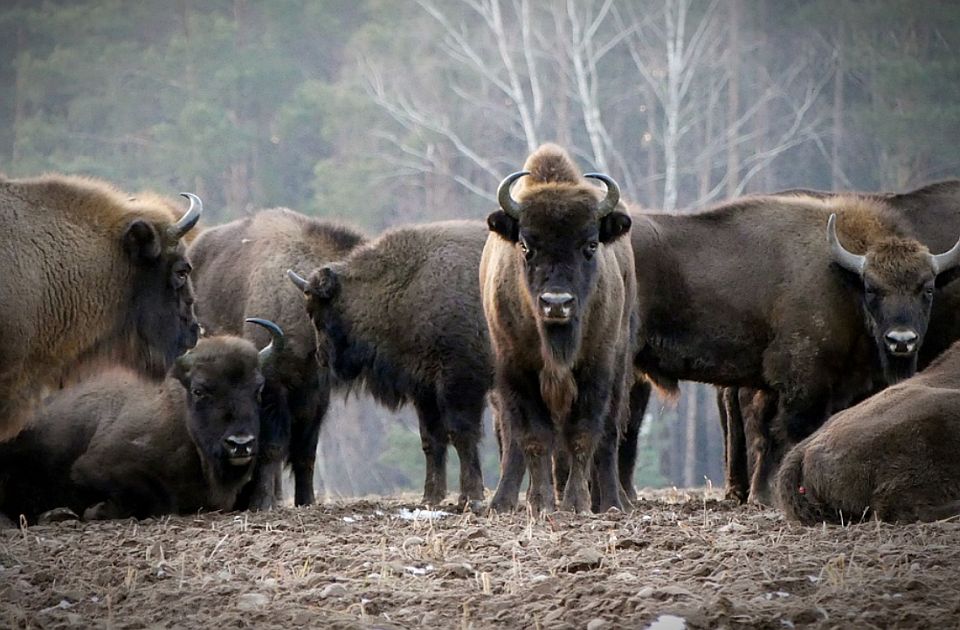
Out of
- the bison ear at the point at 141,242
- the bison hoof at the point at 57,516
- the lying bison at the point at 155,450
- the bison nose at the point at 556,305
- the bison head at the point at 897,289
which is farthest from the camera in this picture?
the bison head at the point at 897,289

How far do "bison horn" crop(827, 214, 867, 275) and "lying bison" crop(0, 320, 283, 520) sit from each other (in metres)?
4.47

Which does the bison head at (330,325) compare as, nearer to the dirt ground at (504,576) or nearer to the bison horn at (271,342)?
the bison horn at (271,342)

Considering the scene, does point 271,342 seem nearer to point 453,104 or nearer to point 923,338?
point 923,338

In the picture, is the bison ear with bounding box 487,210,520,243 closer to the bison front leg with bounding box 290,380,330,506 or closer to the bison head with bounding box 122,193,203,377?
the bison head with bounding box 122,193,203,377

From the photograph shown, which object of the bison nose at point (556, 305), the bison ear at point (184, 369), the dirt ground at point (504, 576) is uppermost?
the bison nose at point (556, 305)

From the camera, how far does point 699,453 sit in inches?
1187

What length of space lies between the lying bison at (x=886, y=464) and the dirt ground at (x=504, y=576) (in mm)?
250

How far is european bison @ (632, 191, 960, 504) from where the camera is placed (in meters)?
10.5

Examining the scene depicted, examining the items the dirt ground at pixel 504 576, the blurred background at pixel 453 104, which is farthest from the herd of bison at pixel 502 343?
the blurred background at pixel 453 104

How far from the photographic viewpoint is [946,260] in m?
10.6

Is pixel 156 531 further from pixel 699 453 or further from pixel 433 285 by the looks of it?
pixel 699 453

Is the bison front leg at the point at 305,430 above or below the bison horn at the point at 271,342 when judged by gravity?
below

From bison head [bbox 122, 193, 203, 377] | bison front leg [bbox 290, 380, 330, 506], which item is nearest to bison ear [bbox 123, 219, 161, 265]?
bison head [bbox 122, 193, 203, 377]

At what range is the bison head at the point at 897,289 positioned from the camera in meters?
10.2
